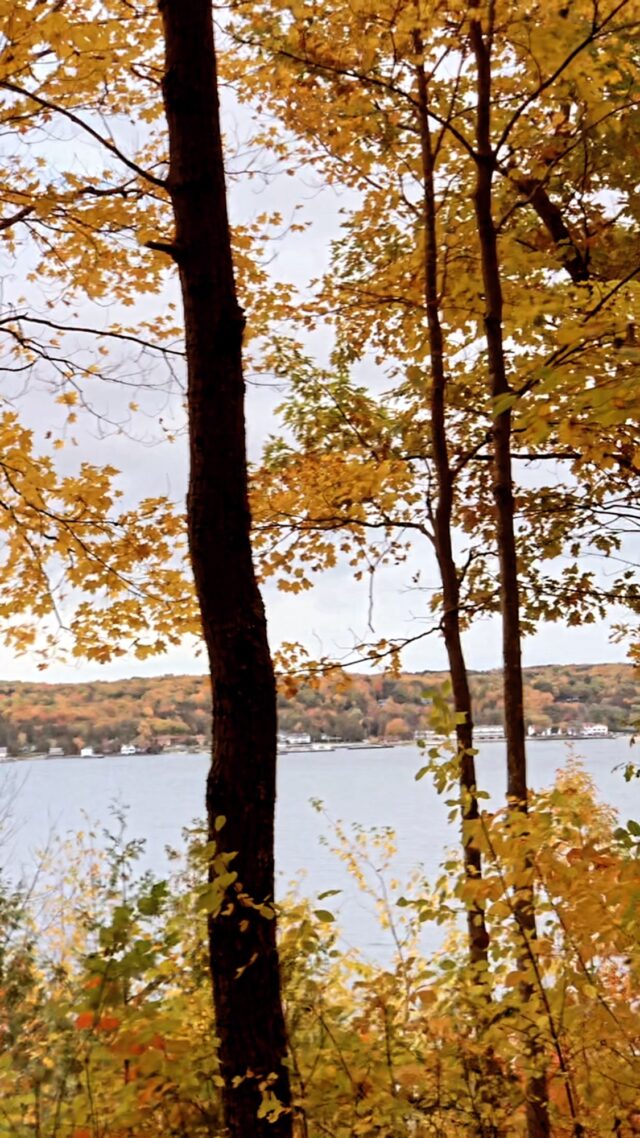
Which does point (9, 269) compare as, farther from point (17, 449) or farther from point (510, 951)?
point (510, 951)

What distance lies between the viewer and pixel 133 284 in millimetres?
5090

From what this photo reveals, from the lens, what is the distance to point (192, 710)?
247 inches

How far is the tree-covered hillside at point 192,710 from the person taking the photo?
5695mm

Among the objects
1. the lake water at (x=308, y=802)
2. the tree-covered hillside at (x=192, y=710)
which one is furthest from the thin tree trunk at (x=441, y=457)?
the tree-covered hillside at (x=192, y=710)

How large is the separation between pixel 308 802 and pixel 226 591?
2413mm

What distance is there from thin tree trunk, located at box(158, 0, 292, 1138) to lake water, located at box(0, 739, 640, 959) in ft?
3.54

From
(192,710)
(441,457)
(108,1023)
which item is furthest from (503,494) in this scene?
(192,710)

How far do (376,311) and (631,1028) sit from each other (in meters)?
4.27

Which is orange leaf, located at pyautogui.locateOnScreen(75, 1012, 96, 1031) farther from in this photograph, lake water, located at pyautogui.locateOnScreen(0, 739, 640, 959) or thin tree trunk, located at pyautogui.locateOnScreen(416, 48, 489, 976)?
thin tree trunk, located at pyautogui.locateOnScreen(416, 48, 489, 976)

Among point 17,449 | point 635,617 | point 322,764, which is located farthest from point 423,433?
point 17,449

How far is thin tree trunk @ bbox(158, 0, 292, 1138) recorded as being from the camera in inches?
112

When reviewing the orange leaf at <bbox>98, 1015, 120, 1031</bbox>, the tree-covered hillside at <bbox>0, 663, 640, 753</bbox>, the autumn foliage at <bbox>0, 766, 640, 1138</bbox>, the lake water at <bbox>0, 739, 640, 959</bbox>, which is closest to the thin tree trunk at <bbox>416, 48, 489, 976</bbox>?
the lake water at <bbox>0, 739, 640, 959</bbox>

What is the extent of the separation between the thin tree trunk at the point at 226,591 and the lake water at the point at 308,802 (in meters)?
1.08

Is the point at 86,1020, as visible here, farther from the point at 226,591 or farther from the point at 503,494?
the point at 503,494
